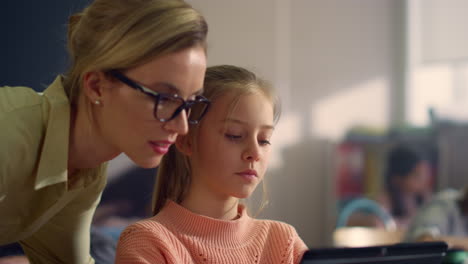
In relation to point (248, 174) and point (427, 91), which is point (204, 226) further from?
point (427, 91)

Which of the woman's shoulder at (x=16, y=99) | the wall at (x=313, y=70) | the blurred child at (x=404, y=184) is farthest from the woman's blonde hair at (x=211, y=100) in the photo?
the blurred child at (x=404, y=184)

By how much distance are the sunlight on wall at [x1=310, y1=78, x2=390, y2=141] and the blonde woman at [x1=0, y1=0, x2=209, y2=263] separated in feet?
11.2

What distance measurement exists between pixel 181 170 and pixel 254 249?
235mm

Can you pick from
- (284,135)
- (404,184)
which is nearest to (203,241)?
(284,135)

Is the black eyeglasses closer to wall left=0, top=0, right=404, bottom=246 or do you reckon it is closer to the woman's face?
the woman's face

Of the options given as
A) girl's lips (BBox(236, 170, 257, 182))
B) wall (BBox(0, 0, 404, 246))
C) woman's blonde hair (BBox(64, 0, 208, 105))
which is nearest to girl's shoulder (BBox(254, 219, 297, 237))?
girl's lips (BBox(236, 170, 257, 182))

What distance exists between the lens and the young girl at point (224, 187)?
1161 mm

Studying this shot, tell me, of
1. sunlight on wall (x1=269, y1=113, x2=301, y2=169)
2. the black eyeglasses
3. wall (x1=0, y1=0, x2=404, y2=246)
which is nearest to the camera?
the black eyeglasses

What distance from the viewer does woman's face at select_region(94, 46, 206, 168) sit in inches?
42.7

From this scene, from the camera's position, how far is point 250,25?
4.12 meters

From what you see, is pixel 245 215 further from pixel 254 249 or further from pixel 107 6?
pixel 107 6

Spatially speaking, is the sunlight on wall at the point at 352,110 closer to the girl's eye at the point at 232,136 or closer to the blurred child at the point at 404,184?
the blurred child at the point at 404,184

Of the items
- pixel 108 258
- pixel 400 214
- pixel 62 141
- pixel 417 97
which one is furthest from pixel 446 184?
pixel 62 141

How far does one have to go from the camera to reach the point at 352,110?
482 centimetres
